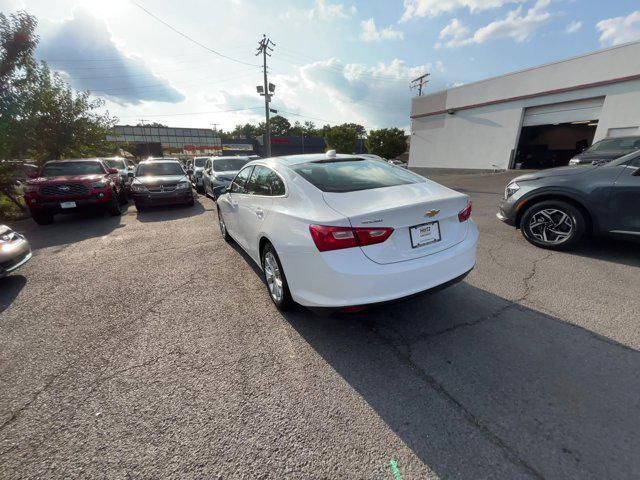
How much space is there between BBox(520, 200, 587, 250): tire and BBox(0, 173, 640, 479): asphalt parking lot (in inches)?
22.2

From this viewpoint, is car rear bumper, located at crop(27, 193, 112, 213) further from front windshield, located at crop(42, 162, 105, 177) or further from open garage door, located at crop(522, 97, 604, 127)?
open garage door, located at crop(522, 97, 604, 127)

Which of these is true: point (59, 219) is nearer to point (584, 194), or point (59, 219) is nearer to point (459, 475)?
point (459, 475)

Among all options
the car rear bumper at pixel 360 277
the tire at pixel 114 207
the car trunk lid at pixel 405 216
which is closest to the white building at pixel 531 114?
the car trunk lid at pixel 405 216

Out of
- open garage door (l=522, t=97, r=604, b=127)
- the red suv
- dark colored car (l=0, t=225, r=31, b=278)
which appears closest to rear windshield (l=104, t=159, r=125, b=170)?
the red suv

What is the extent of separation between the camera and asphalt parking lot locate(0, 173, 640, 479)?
161 cm

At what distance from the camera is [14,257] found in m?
3.87

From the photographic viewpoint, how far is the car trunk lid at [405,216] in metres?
2.19

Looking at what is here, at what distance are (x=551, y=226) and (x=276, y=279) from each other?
4.31m

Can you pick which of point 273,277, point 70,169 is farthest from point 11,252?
point 70,169

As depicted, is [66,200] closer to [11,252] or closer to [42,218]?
[42,218]

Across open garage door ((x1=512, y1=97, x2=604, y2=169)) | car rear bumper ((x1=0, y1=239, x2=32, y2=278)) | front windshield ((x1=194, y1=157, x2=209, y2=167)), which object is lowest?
car rear bumper ((x1=0, y1=239, x2=32, y2=278))

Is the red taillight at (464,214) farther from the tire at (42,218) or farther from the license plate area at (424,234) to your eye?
the tire at (42,218)

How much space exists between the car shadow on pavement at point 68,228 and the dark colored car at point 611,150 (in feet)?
48.0

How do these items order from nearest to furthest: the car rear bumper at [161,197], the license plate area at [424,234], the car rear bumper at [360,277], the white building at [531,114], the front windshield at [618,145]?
the car rear bumper at [360,277], the license plate area at [424,234], the car rear bumper at [161,197], the front windshield at [618,145], the white building at [531,114]
